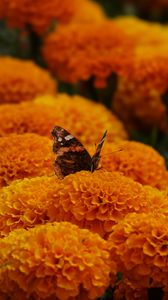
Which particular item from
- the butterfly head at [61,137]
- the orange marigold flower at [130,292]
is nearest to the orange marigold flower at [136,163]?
the butterfly head at [61,137]

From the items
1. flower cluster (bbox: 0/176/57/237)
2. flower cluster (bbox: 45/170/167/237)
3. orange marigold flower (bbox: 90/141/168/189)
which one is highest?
flower cluster (bbox: 45/170/167/237)

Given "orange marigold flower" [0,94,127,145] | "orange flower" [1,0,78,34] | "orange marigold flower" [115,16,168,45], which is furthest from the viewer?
"orange marigold flower" [115,16,168,45]

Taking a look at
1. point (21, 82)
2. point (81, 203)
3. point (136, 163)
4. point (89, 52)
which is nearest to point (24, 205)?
point (81, 203)

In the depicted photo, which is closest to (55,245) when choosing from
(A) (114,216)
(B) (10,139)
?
(A) (114,216)

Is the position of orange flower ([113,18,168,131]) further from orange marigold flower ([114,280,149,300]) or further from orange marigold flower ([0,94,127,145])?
orange marigold flower ([114,280,149,300])

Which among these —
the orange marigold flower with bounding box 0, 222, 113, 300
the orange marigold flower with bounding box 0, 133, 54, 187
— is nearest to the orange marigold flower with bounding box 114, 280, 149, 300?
the orange marigold flower with bounding box 0, 222, 113, 300

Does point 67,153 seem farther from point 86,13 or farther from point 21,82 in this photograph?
point 86,13
